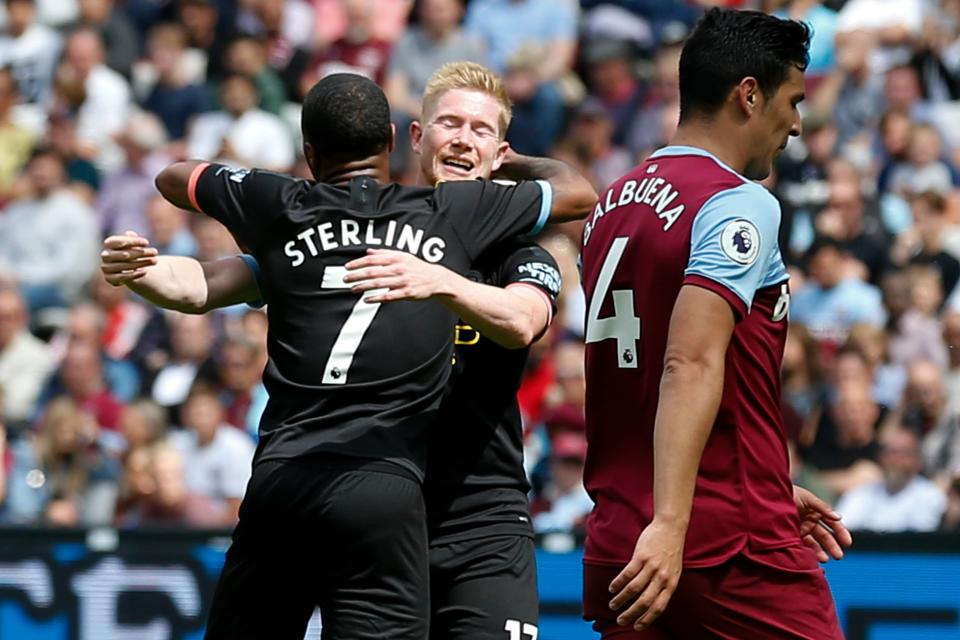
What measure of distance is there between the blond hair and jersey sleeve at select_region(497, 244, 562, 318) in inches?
25.1

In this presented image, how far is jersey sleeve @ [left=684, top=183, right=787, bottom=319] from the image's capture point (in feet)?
13.2

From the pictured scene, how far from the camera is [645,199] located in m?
4.34

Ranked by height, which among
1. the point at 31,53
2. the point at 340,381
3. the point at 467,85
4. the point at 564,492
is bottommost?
the point at 340,381

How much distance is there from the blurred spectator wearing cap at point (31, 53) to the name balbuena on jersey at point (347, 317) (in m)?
10.2

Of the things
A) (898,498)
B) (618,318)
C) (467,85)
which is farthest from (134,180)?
(618,318)

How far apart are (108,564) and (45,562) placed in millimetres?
307

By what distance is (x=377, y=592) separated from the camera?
4523mm

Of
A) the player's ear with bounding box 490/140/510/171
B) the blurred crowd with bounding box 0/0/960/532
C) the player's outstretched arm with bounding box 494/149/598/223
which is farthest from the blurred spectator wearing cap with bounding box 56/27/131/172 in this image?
the player's outstretched arm with bounding box 494/149/598/223

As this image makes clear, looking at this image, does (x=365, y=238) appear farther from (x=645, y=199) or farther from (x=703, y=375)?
(x=703, y=375)

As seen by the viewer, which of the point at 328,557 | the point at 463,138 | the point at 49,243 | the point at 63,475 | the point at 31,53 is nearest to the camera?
the point at 328,557

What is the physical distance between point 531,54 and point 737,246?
9678 mm

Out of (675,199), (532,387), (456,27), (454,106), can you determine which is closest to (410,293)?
(675,199)

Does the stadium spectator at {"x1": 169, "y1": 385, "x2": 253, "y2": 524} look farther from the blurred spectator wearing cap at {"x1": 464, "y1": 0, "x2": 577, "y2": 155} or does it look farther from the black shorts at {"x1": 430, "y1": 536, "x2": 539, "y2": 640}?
the black shorts at {"x1": 430, "y1": 536, "x2": 539, "y2": 640}

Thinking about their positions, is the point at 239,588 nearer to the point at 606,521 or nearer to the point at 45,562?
the point at 606,521
